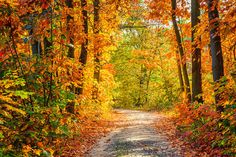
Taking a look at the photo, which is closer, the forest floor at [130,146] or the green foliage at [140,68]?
the forest floor at [130,146]

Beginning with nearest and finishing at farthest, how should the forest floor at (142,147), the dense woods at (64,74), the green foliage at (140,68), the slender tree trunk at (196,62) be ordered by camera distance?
the dense woods at (64,74)
the forest floor at (142,147)
the slender tree trunk at (196,62)
the green foliage at (140,68)

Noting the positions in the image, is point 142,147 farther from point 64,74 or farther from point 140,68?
point 140,68

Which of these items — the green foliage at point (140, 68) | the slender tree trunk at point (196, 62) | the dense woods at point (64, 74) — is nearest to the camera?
the dense woods at point (64, 74)

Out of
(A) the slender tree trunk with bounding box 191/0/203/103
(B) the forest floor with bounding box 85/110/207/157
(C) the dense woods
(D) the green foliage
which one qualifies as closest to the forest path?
(B) the forest floor with bounding box 85/110/207/157

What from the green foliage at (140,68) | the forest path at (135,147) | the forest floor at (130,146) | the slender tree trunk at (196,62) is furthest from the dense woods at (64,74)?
the green foliage at (140,68)

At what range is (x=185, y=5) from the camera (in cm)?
2084

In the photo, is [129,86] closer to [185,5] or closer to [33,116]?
[185,5]

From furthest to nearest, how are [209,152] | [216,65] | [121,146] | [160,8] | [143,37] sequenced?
1. [143,37]
2. [160,8]
3. [121,146]
4. [216,65]
5. [209,152]

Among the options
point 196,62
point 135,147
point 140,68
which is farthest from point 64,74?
point 140,68

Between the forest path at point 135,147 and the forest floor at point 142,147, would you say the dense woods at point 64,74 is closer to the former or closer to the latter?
the forest floor at point 142,147

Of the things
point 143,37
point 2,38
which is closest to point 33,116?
point 2,38

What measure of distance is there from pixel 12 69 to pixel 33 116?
139cm

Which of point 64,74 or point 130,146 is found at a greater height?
point 64,74

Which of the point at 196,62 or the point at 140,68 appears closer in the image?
the point at 196,62
